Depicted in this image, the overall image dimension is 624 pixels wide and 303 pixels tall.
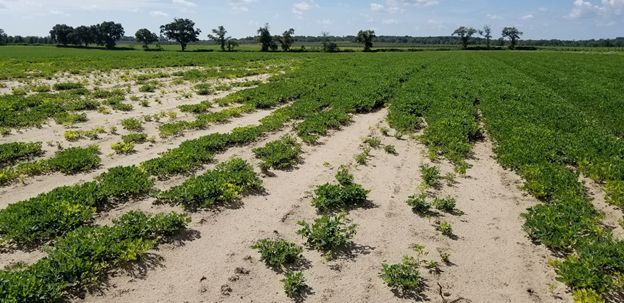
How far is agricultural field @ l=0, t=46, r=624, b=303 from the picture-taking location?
7.29 meters

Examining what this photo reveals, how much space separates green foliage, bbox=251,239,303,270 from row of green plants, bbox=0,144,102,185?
23.5 ft

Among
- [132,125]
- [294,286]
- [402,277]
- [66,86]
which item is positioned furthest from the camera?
[66,86]

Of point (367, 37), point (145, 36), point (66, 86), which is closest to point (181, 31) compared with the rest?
point (145, 36)

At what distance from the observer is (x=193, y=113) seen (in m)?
21.5

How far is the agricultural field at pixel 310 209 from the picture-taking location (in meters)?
7.29

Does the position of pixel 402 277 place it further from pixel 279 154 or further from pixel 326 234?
pixel 279 154

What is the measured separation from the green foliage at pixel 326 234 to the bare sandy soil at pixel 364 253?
8.9 inches

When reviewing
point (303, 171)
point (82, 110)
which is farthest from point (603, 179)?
point (82, 110)

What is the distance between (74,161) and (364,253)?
9141mm

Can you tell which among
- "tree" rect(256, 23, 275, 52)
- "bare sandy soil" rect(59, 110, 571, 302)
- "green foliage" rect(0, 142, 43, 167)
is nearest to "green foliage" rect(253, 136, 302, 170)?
"bare sandy soil" rect(59, 110, 571, 302)

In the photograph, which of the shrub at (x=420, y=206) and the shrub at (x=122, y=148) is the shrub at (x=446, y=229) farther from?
the shrub at (x=122, y=148)

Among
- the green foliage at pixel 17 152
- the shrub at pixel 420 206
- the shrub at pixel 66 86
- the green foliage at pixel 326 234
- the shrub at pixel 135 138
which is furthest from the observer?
the shrub at pixel 66 86

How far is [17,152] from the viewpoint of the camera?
13461 mm

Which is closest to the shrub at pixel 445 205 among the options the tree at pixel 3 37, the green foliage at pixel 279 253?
the green foliage at pixel 279 253
